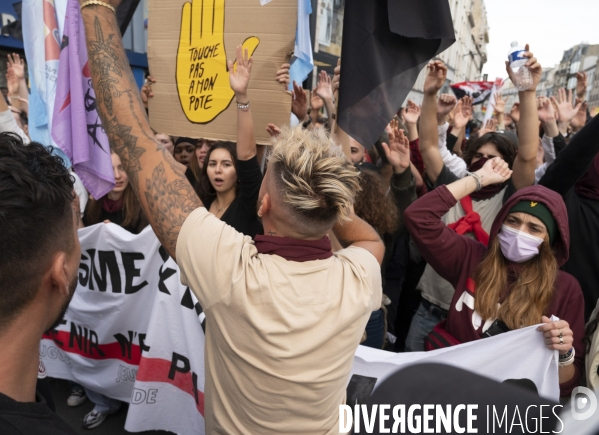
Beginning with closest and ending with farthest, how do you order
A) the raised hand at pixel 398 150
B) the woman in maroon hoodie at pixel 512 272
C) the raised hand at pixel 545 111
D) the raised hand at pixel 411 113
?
1. the woman in maroon hoodie at pixel 512 272
2. the raised hand at pixel 398 150
3. the raised hand at pixel 545 111
4. the raised hand at pixel 411 113

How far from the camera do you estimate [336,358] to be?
1.34m

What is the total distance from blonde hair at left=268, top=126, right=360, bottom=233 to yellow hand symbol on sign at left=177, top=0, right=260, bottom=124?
1.38 m

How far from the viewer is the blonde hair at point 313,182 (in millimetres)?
1297

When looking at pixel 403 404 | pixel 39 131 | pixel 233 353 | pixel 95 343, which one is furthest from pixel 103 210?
pixel 403 404

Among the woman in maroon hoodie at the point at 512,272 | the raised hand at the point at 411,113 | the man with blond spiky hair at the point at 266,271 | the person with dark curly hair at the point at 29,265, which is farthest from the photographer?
the raised hand at the point at 411,113

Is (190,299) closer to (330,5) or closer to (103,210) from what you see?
(103,210)

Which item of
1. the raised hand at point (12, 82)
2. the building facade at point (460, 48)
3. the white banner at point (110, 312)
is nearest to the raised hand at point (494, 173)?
the white banner at point (110, 312)

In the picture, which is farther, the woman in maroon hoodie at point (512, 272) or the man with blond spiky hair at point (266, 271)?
the woman in maroon hoodie at point (512, 272)

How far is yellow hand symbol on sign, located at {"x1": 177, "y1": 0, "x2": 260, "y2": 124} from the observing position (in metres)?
2.59

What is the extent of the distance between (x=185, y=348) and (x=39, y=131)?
1.90m

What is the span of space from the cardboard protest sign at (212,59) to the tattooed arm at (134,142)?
1196mm

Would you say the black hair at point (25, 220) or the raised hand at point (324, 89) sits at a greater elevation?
the raised hand at point (324, 89)

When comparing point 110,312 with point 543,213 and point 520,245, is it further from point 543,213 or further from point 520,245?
point 543,213

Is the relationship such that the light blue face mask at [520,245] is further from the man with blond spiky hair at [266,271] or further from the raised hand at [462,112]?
the raised hand at [462,112]
